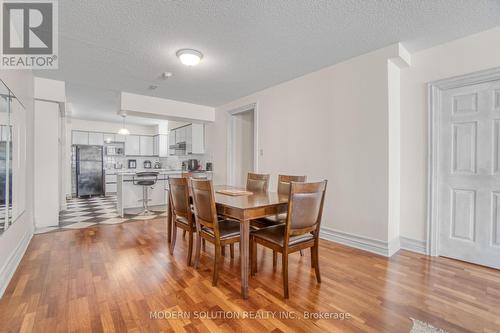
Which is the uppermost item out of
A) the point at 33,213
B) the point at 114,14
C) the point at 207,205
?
the point at 114,14

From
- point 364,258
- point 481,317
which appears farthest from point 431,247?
point 481,317

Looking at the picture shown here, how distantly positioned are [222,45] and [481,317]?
10.9ft

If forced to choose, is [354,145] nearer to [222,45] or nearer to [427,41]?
[427,41]

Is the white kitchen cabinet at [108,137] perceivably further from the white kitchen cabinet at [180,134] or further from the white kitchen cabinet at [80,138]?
the white kitchen cabinet at [180,134]

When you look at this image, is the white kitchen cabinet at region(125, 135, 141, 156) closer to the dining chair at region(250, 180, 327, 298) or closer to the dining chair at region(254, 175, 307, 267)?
the dining chair at region(254, 175, 307, 267)

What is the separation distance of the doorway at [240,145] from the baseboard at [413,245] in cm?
309

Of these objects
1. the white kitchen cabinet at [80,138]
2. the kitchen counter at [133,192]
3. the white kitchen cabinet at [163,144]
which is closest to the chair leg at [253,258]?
the kitchen counter at [133,192]

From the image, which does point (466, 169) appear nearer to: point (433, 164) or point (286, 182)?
point (433, 164)

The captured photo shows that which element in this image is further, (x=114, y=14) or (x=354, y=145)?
(x=354, y=145)

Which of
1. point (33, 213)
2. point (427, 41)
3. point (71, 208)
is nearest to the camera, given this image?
point (427, 41)

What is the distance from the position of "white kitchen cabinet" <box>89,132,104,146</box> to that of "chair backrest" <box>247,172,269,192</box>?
643cm

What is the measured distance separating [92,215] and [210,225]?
13.1 feet

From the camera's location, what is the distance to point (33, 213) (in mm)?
3738

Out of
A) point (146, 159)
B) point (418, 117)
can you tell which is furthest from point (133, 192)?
point (418, 117)
